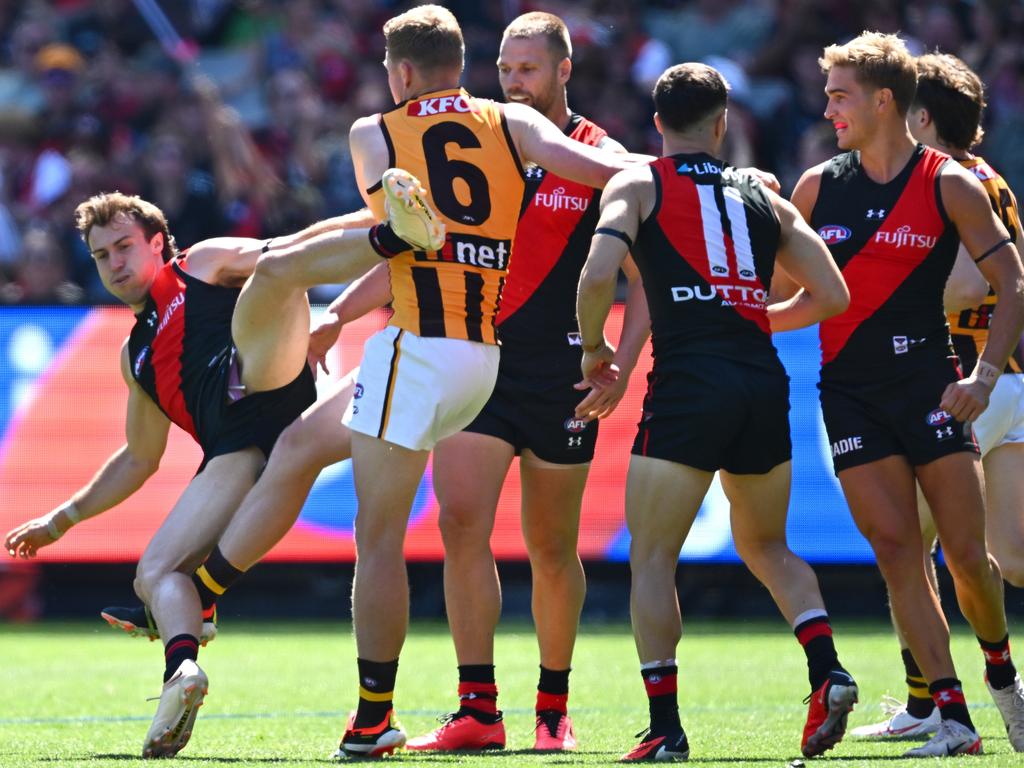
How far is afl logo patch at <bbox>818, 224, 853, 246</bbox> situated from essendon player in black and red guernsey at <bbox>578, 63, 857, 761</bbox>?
15.6 inches

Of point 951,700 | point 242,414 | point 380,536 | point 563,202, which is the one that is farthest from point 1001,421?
point 242,414

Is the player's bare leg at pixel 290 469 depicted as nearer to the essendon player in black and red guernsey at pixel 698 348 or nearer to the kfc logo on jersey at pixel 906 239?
the essendon player in black and red guernsey at pixel 698 348

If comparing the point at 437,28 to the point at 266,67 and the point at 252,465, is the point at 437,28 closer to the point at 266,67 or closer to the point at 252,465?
the point at 252,465

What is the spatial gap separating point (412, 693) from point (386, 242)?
331 cm

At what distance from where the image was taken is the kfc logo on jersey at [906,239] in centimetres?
593

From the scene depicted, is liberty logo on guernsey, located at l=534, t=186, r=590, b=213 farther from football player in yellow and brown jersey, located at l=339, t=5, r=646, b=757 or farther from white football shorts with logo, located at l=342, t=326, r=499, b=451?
white football shorts with logo, located at l=342, t=326, r=499, b=451

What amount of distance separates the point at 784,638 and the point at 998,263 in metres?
5.50

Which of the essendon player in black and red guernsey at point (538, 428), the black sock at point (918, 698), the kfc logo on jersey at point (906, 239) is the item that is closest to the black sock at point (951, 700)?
the black sock at point (918, 698)

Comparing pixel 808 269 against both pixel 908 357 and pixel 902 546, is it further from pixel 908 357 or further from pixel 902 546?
pixel 902 546

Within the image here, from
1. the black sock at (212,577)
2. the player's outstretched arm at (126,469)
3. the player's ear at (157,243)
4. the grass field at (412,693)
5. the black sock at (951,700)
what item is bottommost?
the grass field at (412,693)

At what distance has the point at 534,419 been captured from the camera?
6598 mm

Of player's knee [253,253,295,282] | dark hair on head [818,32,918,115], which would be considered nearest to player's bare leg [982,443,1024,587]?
dark hair on head [818,32,918,115]

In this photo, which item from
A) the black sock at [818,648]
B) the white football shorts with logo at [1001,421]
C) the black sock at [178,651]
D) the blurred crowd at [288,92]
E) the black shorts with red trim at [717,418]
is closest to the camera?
the black sock at [818,648]

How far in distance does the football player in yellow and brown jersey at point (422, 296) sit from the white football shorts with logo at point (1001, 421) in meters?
2.03
